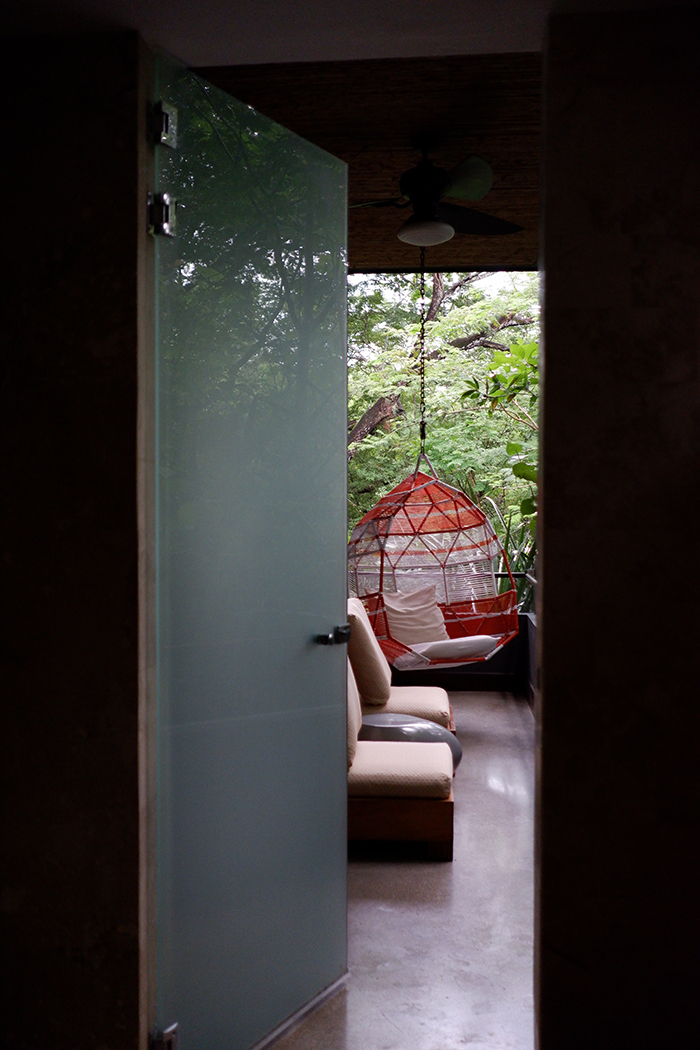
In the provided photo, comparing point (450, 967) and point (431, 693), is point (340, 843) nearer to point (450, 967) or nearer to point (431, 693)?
point (450, 967)

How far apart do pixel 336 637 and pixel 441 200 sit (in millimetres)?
1751

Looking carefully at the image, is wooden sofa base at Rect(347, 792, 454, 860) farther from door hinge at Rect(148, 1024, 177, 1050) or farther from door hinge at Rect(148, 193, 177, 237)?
door hinge at Rect(148, 193, 177, 237)

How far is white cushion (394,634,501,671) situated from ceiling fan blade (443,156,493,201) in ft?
9.54

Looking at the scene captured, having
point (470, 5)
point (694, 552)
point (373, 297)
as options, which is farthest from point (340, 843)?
point (373, 297)

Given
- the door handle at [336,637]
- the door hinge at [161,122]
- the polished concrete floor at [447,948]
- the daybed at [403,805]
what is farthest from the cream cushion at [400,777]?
the door hinge at [161,122]

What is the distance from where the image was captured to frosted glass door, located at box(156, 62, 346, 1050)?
1749mm

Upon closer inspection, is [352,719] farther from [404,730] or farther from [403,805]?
[404,730]

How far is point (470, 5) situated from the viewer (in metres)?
1.58

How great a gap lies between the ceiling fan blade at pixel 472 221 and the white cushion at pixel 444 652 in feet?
8.91

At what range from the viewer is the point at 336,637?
7.40ft

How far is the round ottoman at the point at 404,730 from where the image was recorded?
12.4 feet
